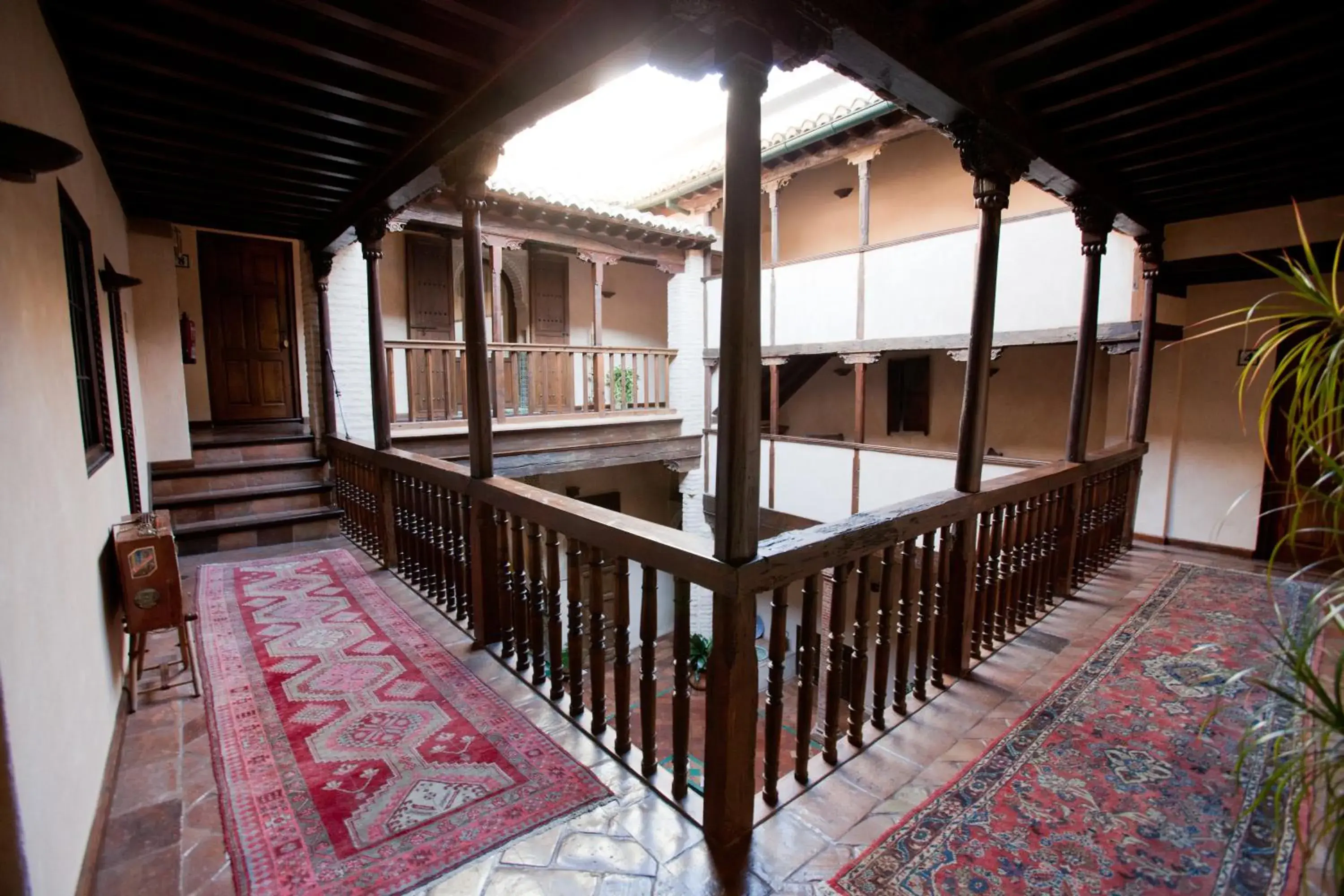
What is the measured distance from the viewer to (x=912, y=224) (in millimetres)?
8016

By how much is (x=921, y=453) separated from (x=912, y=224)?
3.22m

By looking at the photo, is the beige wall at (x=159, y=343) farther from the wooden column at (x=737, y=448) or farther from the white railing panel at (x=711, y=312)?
the white railing panel at (x=711, y=312)

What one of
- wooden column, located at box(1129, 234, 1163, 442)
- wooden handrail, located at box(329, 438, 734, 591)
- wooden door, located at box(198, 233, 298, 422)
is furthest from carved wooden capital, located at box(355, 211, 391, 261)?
wooden column, located at box(1129, 234, 1163, 442)

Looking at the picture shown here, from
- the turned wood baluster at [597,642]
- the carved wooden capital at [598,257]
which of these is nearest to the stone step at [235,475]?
the carved wooden capital at [598,257]

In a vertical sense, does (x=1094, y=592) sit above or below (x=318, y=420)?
below

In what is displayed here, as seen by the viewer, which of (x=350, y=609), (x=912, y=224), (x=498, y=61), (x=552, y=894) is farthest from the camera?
(x=912, y=224)

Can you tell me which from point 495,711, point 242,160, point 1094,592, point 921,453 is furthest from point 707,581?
point 921,453

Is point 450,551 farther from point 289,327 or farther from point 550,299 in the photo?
point 550,299

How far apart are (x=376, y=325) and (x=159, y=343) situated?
266cm

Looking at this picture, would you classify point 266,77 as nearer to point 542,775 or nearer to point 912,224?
point 542,775

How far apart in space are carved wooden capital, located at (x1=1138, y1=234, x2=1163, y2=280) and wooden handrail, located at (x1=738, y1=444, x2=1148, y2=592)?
247cm

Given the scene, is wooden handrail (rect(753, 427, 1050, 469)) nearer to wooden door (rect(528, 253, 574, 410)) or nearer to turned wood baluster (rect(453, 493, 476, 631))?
turned wood baluster (rect(453, 493, 476, 631))

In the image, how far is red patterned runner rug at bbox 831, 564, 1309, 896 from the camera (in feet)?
5.90

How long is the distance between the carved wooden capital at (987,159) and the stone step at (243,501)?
578cm
